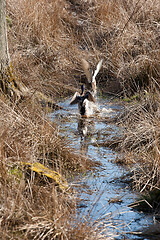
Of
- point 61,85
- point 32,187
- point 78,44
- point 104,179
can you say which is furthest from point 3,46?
point 78,44

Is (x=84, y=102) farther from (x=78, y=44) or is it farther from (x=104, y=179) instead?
(x=78, y=44)

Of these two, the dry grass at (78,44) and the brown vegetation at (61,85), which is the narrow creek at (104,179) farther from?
the dry grass at (78,44)

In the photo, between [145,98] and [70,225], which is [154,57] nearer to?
[145,98]

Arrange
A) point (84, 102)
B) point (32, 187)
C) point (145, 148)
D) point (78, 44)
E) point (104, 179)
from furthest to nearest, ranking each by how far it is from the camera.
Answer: point (78, 44), point (84, 102), point (145, 148), point (104, 179), point (32, 187)

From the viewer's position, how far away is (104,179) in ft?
18.6

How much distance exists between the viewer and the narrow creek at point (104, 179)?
4.41m

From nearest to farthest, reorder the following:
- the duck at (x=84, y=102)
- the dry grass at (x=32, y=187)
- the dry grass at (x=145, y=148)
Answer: the dry grass at (x=32, y=187) < the dry grass at (x=145, y=148) < the duck at (x=84, y=102)

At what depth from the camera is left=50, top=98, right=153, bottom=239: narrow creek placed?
4.41 meters

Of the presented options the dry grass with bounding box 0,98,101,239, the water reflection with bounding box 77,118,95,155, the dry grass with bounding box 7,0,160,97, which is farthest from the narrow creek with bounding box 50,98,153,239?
the dry grass with bounding box 7,0,160,97

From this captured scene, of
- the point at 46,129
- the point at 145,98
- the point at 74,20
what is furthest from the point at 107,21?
the point at 46,129

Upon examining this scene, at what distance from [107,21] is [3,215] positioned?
1063 centimetres

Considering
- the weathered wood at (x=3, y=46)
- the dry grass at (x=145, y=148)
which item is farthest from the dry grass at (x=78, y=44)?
the dry grass at (x=145, y=148)

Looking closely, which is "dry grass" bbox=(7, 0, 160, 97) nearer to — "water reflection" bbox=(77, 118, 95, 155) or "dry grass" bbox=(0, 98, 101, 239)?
"water reflection" bbox=(77, 118, 95, 155)

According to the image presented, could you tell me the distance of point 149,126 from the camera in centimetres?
619
